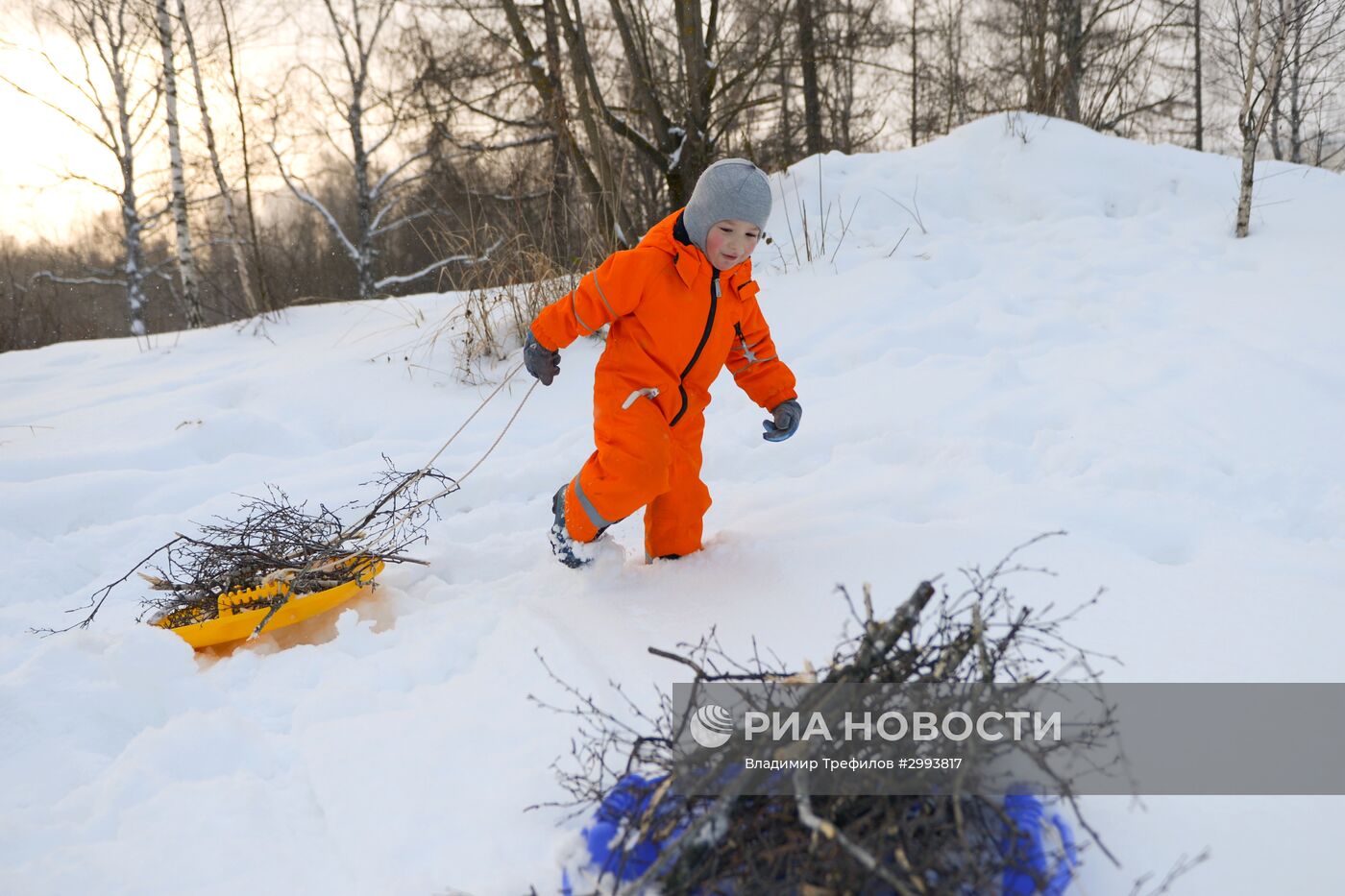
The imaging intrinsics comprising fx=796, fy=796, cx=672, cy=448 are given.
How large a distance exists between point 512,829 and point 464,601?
1.21m

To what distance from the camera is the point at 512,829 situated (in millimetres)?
1541

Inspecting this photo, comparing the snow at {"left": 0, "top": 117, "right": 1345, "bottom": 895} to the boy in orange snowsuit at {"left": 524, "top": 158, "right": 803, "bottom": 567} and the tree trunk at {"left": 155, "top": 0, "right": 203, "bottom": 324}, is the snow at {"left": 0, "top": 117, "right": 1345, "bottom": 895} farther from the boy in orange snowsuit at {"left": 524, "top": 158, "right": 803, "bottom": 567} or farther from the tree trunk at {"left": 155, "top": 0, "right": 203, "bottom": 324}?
the tree trunk at {"left": 155, "top": 0, "right": 203, "bottom": 324}

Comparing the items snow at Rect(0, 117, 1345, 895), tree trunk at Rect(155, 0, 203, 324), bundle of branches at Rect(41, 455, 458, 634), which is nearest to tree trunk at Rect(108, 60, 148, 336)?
tree trunk at Rect(155, 0, 203, 324)

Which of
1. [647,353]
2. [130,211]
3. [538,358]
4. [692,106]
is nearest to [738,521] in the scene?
[647,353]

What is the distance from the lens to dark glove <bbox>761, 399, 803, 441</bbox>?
284 cm

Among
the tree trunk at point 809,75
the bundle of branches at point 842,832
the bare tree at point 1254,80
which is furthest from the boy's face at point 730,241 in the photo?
the tree trunk at point 809,75

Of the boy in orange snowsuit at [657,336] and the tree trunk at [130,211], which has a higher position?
the tree trunk at [130,211]

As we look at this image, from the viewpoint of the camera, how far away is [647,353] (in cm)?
255

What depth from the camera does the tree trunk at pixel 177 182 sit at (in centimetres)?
1099

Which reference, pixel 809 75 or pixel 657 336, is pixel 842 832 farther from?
pixel 809 75

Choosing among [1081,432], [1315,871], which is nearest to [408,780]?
[1315,871]

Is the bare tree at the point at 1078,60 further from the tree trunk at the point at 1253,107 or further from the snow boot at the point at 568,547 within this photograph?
the snow boot at the point at 568,547

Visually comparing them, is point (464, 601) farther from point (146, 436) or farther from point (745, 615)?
point (146, 436)

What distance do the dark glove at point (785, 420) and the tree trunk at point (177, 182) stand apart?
36.6 ft
